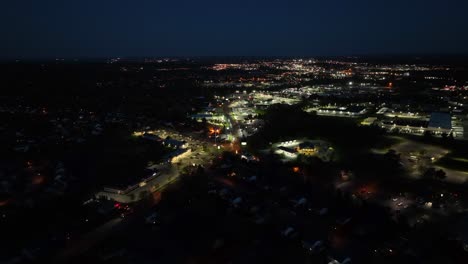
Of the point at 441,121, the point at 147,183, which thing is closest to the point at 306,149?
the point at 147,183

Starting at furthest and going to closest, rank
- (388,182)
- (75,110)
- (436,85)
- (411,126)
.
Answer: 1. (436,85)
2. (75,110)
3. (411,126)
4. (388,182)

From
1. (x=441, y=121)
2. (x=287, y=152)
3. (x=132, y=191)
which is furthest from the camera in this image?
(x=441, y=121)

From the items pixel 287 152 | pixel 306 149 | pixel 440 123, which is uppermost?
pixel 440 123

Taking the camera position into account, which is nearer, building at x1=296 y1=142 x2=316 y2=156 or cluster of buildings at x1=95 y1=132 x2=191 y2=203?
cluster of buildings at x1=95 y1=132 x2=191 y2=203

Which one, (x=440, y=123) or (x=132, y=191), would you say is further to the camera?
(x=440, y=123)

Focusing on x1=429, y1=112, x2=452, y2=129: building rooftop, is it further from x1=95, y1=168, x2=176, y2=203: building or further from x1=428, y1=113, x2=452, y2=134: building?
x1=95, y1=168, x2=176, y2=203: building

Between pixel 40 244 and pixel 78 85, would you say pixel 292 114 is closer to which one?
pixel 40 244

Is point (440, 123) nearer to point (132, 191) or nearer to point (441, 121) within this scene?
point (441, 121)

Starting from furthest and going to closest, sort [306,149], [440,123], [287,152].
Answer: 1. [440,123]
2. [306,149]
3. [287,152]

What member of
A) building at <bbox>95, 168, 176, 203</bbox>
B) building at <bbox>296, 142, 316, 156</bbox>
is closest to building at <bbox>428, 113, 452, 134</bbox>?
building at <bbox>296, 142, 316, 156</bbox>

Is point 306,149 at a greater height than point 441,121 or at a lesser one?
lesser

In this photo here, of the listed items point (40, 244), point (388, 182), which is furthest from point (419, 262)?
point (40, 244)
